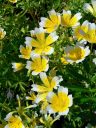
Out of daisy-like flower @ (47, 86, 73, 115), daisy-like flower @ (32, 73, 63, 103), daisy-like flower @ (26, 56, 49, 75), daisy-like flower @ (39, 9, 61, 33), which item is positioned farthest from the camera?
daisy-like flower @ (39, 9, 61, 33)

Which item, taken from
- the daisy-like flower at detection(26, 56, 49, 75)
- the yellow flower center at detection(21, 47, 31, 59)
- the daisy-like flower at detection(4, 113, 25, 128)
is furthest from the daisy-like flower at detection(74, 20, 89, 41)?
the daisy-like flower at detection(4, 113, 25, 128)

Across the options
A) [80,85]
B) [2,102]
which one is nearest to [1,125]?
[2,102]

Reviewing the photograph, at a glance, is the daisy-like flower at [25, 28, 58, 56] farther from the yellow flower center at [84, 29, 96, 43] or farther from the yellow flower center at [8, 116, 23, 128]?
the yellow flower center at [8, 116, 23, 128]

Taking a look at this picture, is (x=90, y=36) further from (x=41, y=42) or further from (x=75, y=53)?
(x=41, y=42)

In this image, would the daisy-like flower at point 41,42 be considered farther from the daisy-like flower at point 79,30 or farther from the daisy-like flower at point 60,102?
the daisy-like flower at point 60,102

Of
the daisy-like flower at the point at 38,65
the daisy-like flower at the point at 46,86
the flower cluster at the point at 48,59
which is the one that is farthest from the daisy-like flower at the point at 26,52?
A: the daisy-like flower at the point at 46,86

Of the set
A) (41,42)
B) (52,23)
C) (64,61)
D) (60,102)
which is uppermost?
(52,23)

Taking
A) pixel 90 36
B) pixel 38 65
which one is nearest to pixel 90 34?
pixel 90 36
